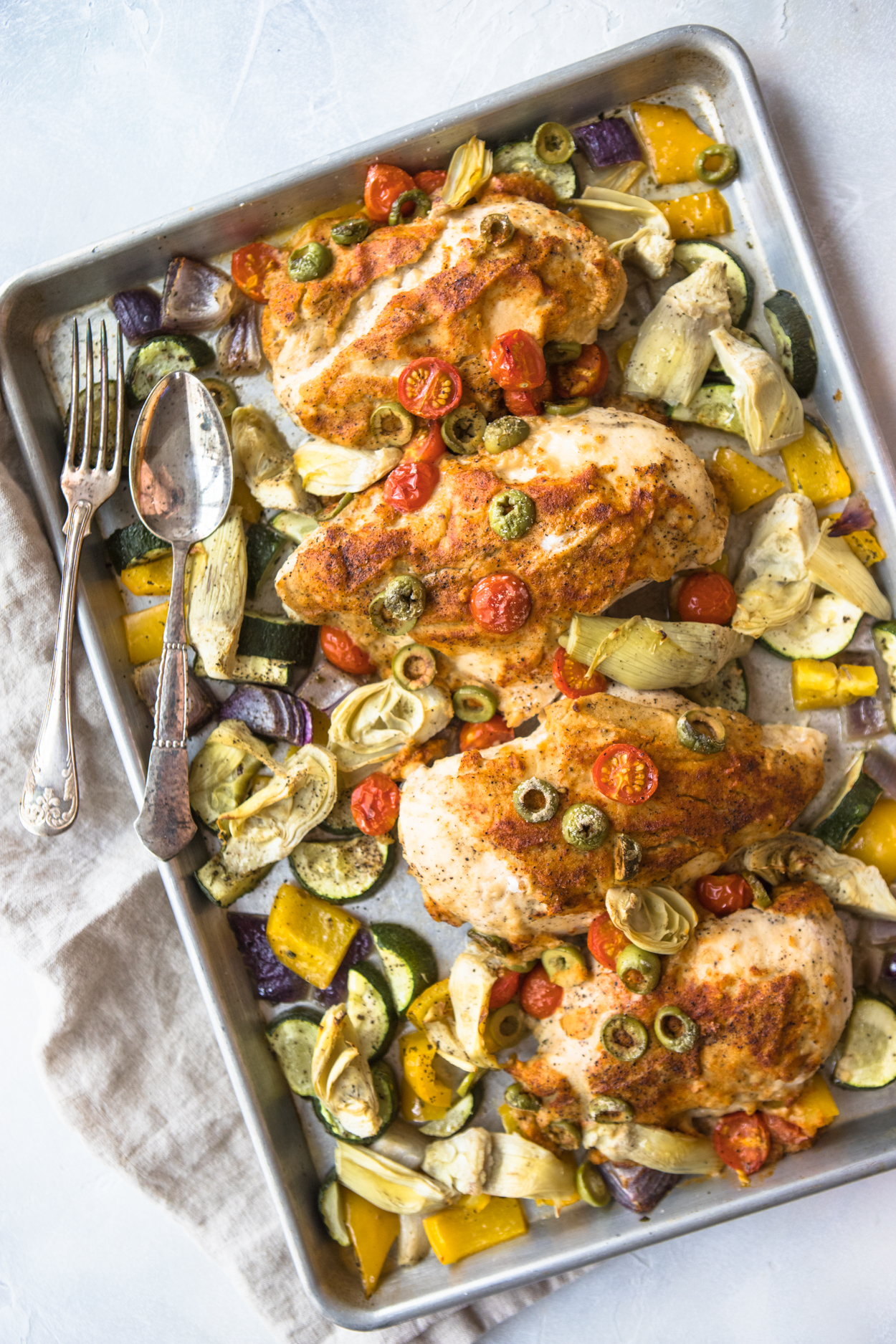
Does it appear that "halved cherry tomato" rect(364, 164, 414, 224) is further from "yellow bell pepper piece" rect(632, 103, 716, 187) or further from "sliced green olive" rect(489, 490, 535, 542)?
"sliced green olive" rect(489, 490, 535, 542)

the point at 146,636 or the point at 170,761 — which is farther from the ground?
the point at 146,636

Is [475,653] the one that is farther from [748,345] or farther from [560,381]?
[748,345]

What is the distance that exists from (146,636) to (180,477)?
0.71 metres

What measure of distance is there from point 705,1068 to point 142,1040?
2.47 meters

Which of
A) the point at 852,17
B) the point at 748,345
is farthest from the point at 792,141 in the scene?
the point at 748,345

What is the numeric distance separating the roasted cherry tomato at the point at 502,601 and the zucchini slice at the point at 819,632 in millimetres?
1149

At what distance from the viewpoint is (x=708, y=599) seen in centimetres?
Answer: 389

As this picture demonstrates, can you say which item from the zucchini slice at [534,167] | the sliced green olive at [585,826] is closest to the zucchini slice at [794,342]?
the zucchini slice at [534,167]

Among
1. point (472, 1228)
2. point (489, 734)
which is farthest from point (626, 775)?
point (472, 1228)

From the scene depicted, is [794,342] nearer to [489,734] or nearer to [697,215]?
[697,215]

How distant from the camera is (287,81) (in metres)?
4.34

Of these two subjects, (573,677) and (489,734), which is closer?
(573,677)

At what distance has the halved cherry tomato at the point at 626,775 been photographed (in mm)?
3441

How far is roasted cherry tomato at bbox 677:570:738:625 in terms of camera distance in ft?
12.8
